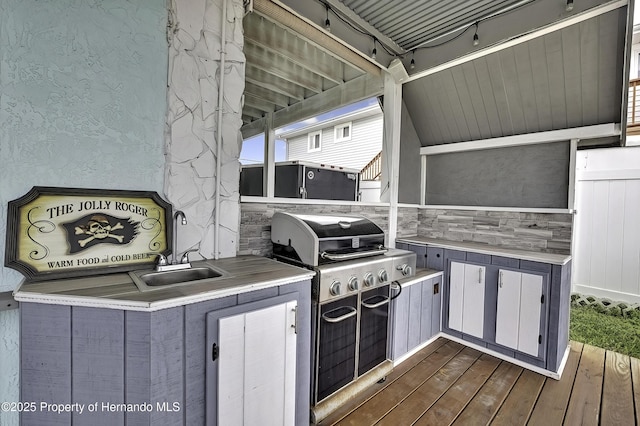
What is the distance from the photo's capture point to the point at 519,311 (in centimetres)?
271

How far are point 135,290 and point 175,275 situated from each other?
1.42 feet

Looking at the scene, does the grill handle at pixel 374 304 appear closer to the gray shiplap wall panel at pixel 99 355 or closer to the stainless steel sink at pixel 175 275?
the stainless steel sink at pixel 175 275

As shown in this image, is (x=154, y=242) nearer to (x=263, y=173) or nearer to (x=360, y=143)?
(x=263, y=173)

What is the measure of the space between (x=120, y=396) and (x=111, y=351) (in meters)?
0.19

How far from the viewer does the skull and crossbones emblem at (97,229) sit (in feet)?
5.11

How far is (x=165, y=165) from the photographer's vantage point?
1.83 m

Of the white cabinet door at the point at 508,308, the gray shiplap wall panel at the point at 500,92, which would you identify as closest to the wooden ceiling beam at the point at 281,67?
the gray shiplap wall panel at the point at 500,92

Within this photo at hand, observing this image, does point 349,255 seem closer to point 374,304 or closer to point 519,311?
point 374,304

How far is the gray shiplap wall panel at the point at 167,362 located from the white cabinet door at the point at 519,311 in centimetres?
274

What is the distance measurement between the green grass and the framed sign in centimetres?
425

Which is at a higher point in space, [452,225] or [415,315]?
[452,225]

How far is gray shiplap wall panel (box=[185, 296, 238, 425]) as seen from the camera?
130 cm

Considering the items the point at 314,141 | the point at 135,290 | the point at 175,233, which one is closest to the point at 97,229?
the point at 175,233

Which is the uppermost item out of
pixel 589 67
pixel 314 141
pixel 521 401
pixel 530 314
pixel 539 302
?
pixel 314 141
